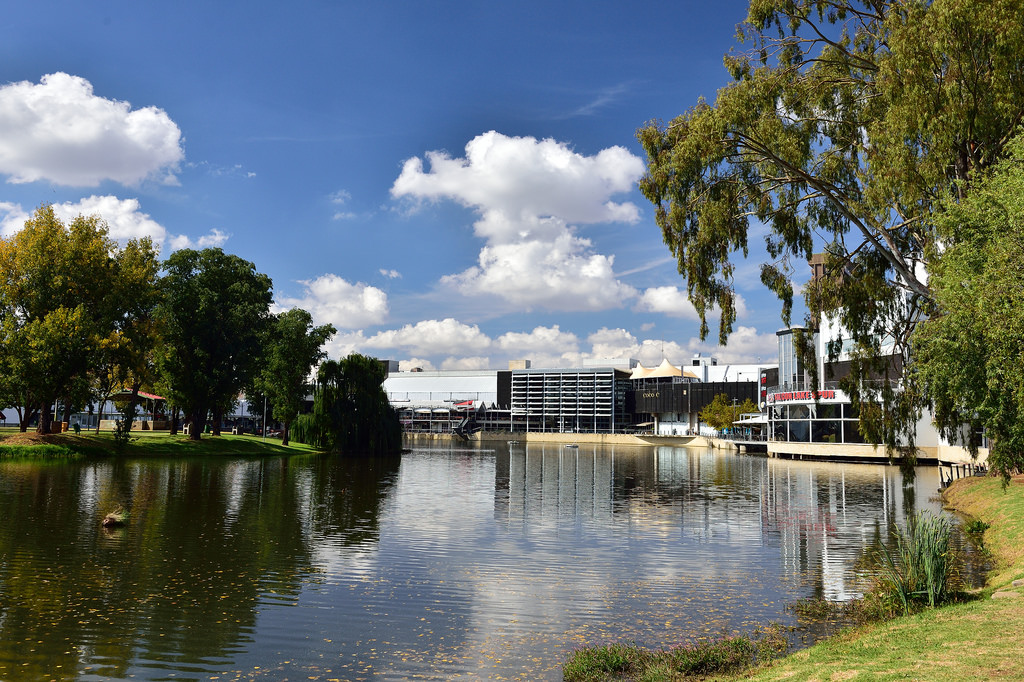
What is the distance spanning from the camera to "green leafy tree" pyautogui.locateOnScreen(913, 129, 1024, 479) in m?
15.6

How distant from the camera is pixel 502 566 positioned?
19.7m

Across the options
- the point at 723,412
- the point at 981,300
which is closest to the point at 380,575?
the point at 981,300

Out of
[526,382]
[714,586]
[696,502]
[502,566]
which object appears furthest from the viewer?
[526,382]

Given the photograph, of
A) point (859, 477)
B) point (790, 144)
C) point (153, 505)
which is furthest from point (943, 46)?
point (859, 477)

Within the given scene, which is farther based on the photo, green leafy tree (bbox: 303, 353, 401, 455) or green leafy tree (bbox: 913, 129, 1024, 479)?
green leafy tree (bbox: 303, 353, 401, 455)

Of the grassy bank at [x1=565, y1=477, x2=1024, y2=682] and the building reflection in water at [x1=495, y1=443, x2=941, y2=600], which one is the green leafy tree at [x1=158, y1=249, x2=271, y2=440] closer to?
the building reflection in water at [x1=495, y1=443, x2=941, y2=600]

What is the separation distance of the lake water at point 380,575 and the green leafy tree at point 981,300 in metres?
5.84

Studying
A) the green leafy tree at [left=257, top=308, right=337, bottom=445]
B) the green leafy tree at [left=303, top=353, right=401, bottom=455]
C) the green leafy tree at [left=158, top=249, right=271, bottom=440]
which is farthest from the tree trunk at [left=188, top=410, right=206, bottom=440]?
the green leafy tree at [left=303, top=353, right=401, bottom=455]

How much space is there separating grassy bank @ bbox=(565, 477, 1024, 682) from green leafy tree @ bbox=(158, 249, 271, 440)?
60.2m

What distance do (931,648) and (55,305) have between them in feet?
181

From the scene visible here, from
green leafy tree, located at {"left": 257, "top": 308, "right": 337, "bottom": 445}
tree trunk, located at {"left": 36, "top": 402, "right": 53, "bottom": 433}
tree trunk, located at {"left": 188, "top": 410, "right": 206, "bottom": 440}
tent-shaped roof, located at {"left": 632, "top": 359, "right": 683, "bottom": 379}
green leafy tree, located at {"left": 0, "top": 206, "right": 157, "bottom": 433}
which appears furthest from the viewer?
tent-shaped roof, located at {"left": 632, "top": 359, "right": 683, "bottom": 379}

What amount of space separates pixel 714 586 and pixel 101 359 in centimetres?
4797

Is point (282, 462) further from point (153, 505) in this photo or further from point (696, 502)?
point (696, 502)

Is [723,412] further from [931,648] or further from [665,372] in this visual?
[931,648]
